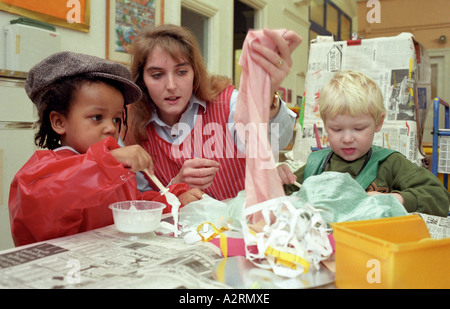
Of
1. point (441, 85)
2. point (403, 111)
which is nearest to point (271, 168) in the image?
point (403, 111)

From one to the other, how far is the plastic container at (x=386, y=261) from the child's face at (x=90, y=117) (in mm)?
742

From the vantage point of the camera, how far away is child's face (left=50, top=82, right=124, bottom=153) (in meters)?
1.07

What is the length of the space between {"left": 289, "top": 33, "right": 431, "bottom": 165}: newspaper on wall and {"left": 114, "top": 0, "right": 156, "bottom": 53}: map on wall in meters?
1.42

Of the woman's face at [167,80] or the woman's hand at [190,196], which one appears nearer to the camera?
the woman's hand at [190,196]

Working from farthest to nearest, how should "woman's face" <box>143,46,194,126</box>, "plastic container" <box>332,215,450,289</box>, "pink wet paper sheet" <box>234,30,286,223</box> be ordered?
1. "woman's face" <box>143,46,194,126</box>
2. "pink wet paper sheet" <box>234,30,286,223</box>
3. "plastic container" <box>332,215,450,289</box>

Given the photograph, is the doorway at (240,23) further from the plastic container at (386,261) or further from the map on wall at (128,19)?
→ the plastic container at (386,261)

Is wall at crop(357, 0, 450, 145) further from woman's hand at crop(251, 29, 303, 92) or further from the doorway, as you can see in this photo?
woman's hand at crop(251, 29, 303, 92)

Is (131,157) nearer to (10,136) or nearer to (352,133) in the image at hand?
(352,133)

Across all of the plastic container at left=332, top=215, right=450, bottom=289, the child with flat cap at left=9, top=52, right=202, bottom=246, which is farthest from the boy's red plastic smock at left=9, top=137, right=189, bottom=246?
the plastic container at left=332, top=215, right=450, bottom=289

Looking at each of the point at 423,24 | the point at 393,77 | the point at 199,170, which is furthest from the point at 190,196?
the point at 423,24

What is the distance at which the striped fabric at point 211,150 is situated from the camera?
1.49 m

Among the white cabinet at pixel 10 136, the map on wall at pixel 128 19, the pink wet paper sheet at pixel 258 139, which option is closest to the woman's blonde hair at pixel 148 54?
the pink wet paper sheet at pixel 258 139

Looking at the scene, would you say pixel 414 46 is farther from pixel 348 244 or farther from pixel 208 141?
pixel 348 244

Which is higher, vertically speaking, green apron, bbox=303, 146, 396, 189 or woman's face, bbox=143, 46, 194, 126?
woman's face, bbox=143, 46, 194, 126
